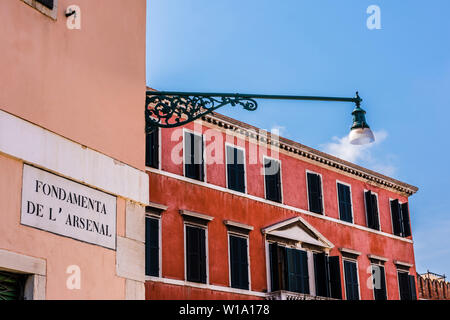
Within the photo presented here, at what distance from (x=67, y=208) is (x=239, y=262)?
15129mm

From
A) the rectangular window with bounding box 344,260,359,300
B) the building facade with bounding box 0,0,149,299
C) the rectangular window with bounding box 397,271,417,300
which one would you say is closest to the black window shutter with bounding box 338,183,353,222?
the rectangular window with bounding box 344,260,359,300

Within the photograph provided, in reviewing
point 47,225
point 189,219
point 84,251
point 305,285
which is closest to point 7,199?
point 47,225

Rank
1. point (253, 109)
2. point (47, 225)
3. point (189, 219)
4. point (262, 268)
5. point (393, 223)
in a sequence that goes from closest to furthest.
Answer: point (47, 225)
point (253, 109)
point (189, 219)
point (262, 268)
point (393, 223)

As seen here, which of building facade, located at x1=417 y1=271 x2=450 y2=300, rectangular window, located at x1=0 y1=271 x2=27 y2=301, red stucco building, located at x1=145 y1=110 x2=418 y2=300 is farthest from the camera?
building facade, located at x1=417 y1=271 x2=450 y2=300

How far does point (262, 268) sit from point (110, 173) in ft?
50.0

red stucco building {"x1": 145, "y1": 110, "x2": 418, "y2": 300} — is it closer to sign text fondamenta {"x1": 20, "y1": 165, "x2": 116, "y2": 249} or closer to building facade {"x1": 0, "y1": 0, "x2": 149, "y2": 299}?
building facade {"x1": 0, "y1": 0, "x2": 149, "y2": 299}

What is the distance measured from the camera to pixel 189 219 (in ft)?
69.7

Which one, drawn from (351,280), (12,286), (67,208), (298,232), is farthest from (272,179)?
(12,286)

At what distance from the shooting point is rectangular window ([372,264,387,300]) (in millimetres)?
27219

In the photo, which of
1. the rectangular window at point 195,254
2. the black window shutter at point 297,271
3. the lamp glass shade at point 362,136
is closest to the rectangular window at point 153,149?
the rectangular window at point 195,254

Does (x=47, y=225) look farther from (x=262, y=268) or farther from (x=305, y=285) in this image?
(x=305, y=285)

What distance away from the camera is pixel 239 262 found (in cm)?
2244

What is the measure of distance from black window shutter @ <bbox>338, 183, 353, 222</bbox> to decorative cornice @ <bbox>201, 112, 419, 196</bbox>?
2.30ft
